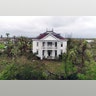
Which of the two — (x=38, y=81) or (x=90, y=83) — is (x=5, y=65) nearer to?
(x=38, y=81)

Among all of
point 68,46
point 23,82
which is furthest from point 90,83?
point 23,82

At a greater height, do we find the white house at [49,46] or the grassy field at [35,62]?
the white house at [49,46]

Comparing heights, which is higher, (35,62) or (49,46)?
(49,46)

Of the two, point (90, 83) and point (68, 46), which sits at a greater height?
point (68, 46)

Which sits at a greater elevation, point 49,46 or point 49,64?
point 49,46

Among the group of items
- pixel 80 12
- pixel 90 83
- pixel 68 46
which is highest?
pixel 80 12
